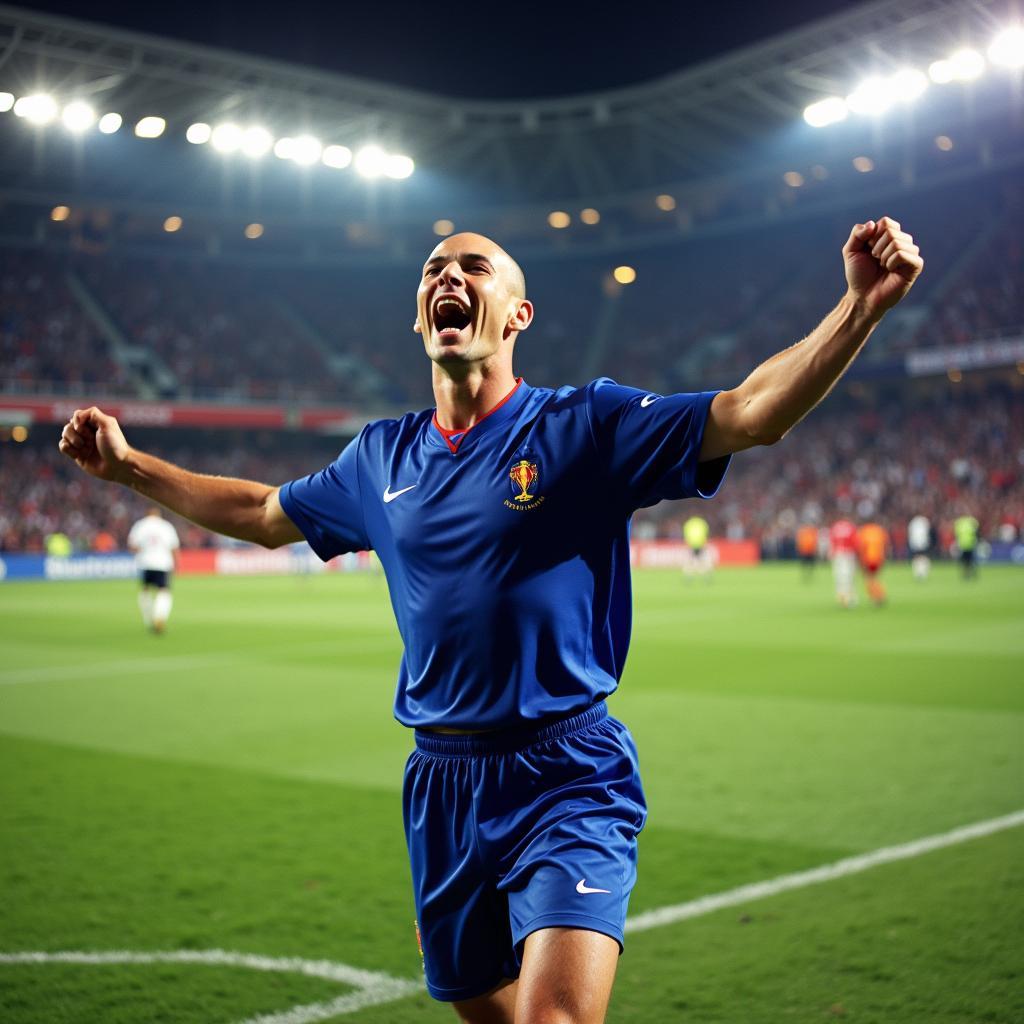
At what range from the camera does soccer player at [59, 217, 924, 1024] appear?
2797 mm

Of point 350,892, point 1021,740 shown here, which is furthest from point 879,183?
point 350,892

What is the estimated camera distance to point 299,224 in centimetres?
5478

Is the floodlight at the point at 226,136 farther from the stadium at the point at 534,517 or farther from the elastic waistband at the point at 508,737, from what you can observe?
the elastic waistband at the point at 508,737

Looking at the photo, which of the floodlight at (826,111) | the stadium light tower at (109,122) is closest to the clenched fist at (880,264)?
the stadium light tower at (109,122)

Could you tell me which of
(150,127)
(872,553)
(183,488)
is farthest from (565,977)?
(150,127)

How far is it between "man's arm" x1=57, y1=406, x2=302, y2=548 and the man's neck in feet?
2.40

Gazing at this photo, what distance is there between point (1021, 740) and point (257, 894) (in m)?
6.35

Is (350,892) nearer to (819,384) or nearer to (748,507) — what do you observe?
(819,384)

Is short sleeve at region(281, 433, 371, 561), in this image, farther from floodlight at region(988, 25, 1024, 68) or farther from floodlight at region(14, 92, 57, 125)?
floodlight at region(988, 25, 1024, 68)

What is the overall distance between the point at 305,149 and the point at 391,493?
45.3 metres

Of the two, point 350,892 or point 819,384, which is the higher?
point 819,384

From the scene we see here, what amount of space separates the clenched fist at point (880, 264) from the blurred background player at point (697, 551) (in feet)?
97.8

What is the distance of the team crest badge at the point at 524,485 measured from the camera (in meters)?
2.96

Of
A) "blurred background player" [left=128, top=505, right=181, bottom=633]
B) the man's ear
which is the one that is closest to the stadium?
the man's ear
